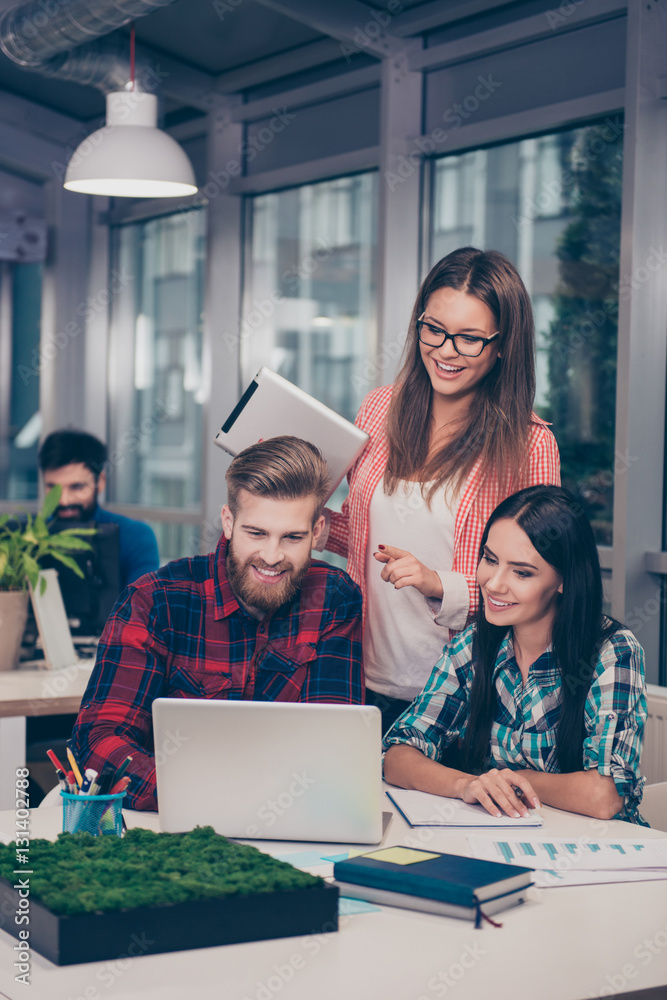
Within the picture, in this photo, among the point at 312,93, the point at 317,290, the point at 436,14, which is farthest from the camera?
the point at 317,290

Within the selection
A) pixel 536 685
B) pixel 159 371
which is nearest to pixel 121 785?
pixel 536 685

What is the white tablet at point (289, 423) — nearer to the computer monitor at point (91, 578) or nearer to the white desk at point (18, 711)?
the white desk at point (18, 711)

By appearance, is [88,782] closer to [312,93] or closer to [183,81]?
[312,93]

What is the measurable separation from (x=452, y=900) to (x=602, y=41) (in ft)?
9.48

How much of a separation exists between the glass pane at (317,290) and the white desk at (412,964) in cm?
326

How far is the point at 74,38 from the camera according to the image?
12.7 ft

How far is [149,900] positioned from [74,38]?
11.3ft

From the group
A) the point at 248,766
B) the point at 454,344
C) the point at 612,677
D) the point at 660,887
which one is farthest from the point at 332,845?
the point at 454,344

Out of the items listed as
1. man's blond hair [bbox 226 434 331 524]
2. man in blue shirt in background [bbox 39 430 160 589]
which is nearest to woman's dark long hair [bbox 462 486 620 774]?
man's blond hair [bbox 226 434 331 524]

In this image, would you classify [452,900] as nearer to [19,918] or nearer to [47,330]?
[19,918]

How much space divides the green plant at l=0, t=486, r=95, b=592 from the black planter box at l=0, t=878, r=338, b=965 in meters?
1.86

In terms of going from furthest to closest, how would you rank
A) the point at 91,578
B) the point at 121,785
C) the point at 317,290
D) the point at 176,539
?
the point at 176,539, the point at 317,290, the point at 91,578, the point at 121,785

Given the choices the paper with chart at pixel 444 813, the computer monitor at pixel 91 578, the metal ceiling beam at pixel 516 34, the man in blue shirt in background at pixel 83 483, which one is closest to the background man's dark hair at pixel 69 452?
the man in blue shirt in background at pixel 83 483

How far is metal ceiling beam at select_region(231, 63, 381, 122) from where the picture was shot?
425 cm
